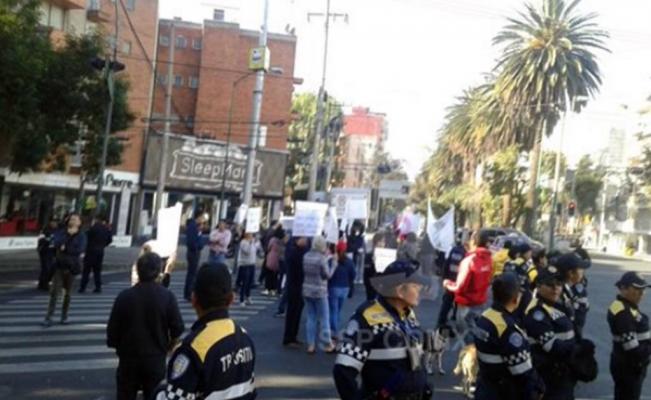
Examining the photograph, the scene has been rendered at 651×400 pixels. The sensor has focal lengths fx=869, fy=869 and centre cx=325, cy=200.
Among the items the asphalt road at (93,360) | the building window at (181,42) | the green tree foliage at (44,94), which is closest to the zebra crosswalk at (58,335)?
the asphalt road at (93,360)

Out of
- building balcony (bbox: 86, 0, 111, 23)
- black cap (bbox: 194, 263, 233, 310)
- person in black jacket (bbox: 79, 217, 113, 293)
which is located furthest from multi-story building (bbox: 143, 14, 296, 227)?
black cap (bbox: 194, 263, 233, 310)

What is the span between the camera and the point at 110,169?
1752 inches

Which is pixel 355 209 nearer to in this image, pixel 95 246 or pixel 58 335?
pixel 95 246

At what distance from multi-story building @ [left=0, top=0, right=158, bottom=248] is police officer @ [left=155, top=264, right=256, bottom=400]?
26101 millimetres

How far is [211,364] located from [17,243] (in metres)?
33.0

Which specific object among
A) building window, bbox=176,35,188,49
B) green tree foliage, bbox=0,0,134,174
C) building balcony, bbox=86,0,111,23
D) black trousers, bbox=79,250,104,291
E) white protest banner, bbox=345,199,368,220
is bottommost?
black trousers, bbox=79,250,104,291

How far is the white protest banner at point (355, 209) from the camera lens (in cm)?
2234

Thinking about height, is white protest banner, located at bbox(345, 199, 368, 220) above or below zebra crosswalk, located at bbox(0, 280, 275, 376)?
above

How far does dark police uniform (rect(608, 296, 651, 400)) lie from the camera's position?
7.68m

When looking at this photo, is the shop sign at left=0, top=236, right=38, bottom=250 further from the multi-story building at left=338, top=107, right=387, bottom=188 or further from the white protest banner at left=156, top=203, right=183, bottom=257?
the multi-story building at left=338, top=107, right=387, bottom=188

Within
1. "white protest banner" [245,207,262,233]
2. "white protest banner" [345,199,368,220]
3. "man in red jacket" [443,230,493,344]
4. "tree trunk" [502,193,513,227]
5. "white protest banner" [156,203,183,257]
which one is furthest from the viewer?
"tree trunk" [502,193,513,227]

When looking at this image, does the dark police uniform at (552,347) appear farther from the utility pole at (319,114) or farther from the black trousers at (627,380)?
the utility pole at (319,114)

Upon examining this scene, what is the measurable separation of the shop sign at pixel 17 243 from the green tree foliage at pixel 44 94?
147 inches

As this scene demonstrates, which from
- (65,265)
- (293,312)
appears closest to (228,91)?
(65,265)
